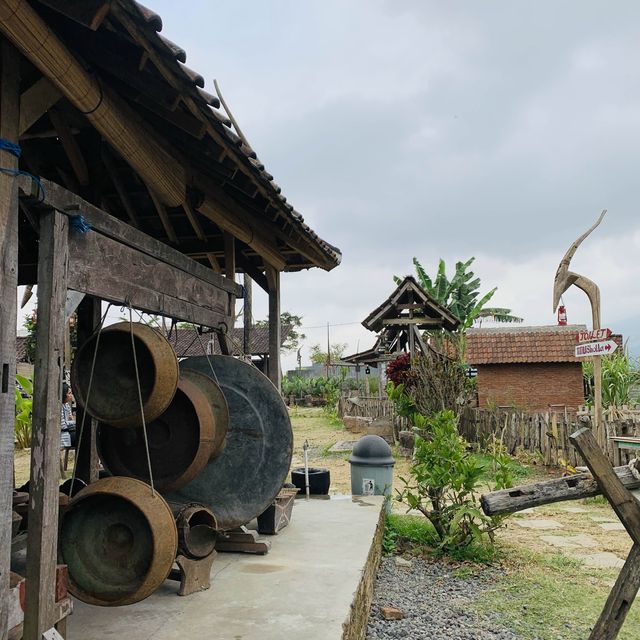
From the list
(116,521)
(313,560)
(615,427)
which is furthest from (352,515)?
(615,427)

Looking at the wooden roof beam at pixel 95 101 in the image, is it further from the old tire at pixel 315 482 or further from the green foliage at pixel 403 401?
the green foliage at pixel 403 401

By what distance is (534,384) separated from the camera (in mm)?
17234

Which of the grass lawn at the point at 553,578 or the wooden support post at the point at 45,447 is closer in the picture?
the wooden support post at the point at 45,447

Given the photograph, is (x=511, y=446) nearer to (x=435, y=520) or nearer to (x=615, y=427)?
(x=615, y=427)

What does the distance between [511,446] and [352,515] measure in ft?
24.9

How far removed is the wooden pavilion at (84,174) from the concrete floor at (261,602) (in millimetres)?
826

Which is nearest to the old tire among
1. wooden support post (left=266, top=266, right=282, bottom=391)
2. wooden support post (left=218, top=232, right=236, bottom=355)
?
wooden support post (left=266, top=266, right=282, bottom=391)

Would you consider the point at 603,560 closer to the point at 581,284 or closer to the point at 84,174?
the point at 581,284

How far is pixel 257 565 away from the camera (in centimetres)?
443

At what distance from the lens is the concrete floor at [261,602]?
322 cm

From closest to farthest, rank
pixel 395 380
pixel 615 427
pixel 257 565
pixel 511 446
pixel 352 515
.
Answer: pixel 257 565
pixel 352 515
pixel 615 427
pixel 511 446
pixel 395 380

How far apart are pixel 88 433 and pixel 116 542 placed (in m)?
2.39

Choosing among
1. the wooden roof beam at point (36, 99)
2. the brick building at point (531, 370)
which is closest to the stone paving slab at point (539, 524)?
the wooden roof beam at point (36, 99)

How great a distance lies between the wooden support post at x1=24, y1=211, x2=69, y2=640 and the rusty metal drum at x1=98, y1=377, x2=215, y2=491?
1.39 m
